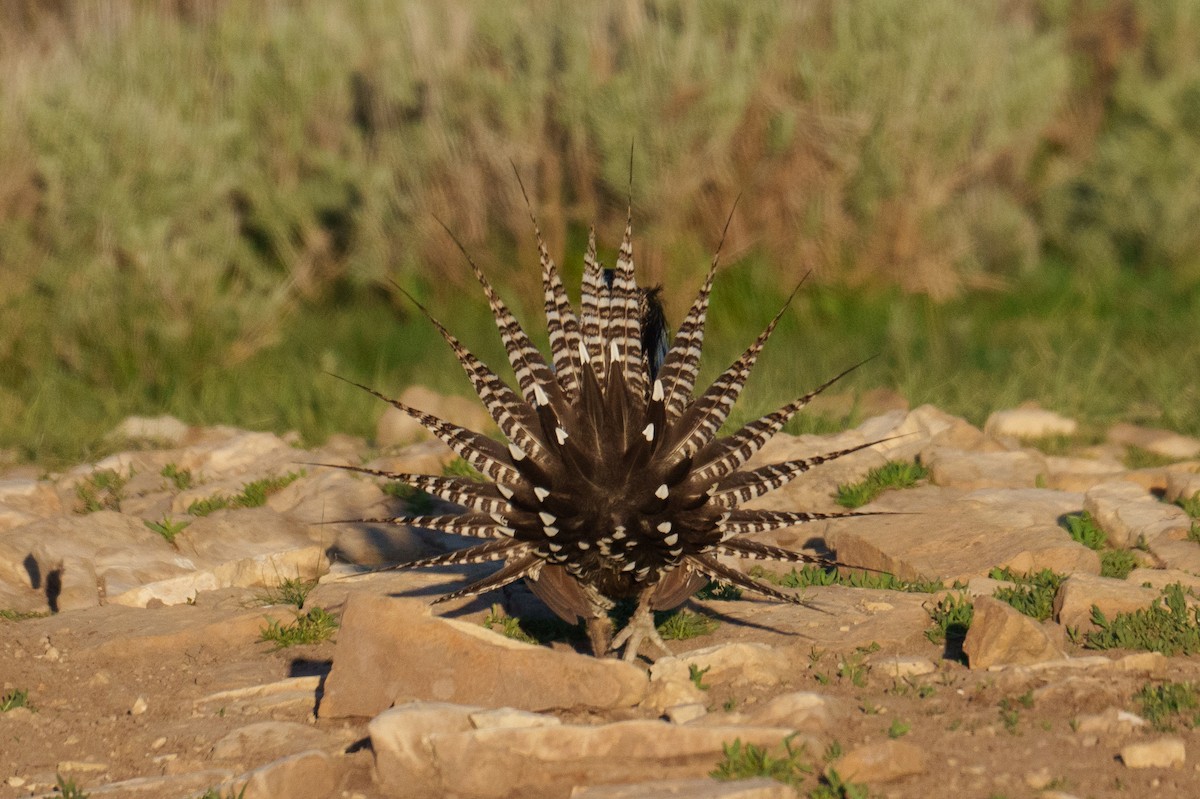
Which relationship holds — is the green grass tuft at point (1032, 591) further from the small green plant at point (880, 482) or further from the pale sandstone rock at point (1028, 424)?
the pale sandstone rock at point (1028, 424)

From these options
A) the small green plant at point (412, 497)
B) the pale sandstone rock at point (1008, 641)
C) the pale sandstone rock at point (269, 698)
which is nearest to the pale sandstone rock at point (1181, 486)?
the pale sandstone rock at point (1008, 641)

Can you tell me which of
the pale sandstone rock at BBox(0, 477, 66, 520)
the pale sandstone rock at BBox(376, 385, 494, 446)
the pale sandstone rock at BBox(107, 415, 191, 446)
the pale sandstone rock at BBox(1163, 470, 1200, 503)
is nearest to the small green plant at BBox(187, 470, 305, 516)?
the pale sandstone rock at BBox(0, 477, 66, 520)

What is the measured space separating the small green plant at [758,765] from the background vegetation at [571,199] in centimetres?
527

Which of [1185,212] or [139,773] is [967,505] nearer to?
[139,773]

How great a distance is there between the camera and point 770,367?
1077cm

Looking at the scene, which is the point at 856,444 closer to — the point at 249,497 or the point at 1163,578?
the point at 1163,578

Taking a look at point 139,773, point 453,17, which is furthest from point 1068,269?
point 139,773

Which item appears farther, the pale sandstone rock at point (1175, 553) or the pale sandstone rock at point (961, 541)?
the pale sandstone rock at point (1175, 553)

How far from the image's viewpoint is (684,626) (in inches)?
235

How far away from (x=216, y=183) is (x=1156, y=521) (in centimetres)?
805

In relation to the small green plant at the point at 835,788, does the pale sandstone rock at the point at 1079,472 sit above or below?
above

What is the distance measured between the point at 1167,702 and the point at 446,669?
235 cm

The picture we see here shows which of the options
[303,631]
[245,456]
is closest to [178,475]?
[245,456]

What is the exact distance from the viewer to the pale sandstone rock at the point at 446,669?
5109 mm
